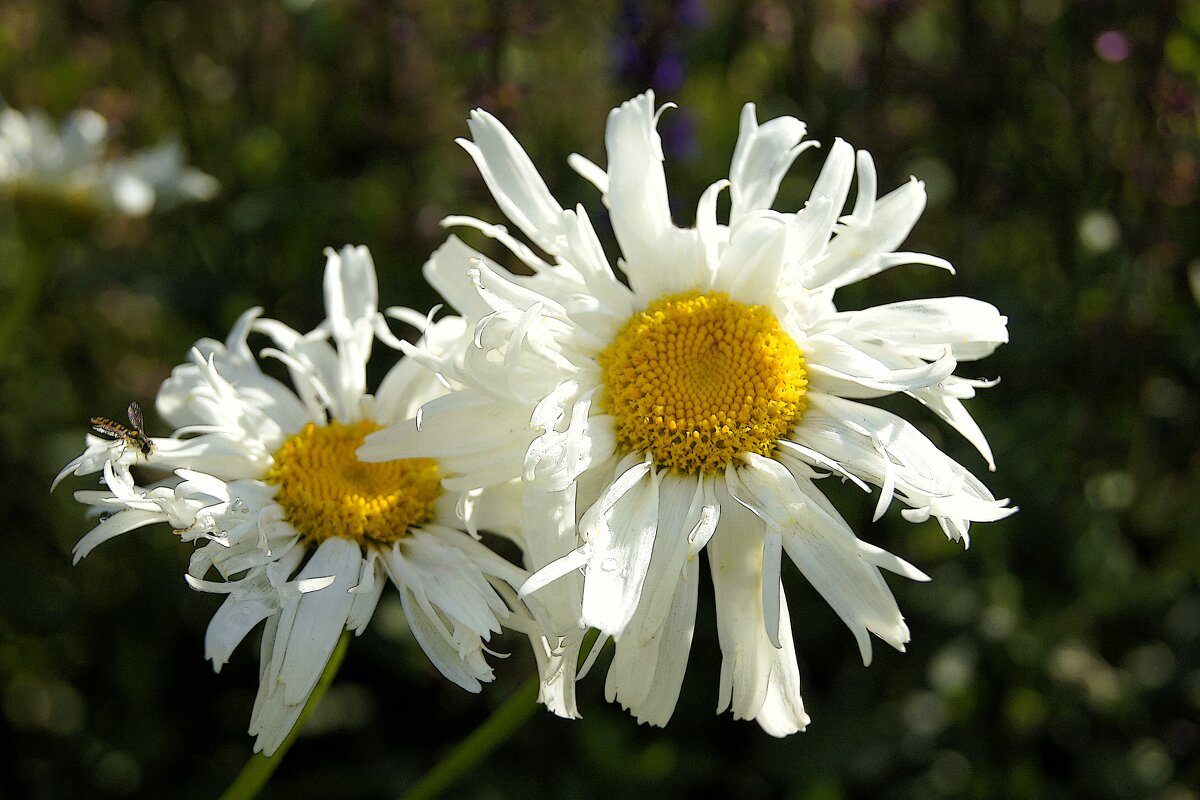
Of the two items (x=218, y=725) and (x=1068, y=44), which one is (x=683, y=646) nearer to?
(x=218, y=725)

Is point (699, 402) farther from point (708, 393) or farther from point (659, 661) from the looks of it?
point (659, 661)

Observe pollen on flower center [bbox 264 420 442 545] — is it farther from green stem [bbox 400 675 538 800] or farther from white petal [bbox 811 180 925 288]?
white petal [bbox 811 180 925 288]

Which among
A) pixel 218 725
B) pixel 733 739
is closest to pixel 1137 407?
pixel 733 739

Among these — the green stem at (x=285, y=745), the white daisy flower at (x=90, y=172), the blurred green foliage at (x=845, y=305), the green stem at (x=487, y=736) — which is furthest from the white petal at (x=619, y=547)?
the white daisy flower at (x=90, y=172)

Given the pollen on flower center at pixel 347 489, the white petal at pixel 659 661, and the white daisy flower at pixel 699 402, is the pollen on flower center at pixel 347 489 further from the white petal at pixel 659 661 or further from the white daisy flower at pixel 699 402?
the white petal at pixel 659 661

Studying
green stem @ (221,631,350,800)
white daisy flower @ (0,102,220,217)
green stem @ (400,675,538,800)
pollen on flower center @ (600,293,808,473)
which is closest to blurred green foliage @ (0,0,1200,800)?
white daisy flower @ (0,102,220,217)

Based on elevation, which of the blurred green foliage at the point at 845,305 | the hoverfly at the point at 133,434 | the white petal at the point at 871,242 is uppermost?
the white petal at the point at 871,242
